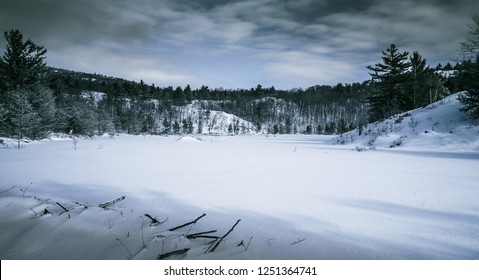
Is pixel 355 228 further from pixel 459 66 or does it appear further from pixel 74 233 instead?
pixel 459 66

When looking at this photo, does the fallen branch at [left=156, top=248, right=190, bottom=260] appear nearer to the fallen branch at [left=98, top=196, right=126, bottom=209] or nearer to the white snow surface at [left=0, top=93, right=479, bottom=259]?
the white snow surface at [left=0, top=93, right=479, bottom=259]

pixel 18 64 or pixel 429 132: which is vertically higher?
pixel 18 64

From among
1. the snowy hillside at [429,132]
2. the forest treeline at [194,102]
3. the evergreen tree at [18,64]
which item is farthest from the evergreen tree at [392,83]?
the evergreen tree at [18,64]

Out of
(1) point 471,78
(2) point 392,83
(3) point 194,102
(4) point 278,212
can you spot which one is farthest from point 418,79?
(3) point 194,102

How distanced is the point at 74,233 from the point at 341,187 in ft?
13.5

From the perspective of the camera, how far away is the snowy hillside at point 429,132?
12.0 meters

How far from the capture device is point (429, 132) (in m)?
13.6

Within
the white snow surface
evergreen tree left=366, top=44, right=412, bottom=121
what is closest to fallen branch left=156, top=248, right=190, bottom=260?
the white snow surface

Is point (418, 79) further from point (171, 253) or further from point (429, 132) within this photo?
point (171, 253)

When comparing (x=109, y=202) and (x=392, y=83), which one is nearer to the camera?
(x=109, y=202)

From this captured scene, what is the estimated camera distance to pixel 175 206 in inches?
133

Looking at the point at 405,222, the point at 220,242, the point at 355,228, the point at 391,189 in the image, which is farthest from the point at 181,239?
the point at 391,189

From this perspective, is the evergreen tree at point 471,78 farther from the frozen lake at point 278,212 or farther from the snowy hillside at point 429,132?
the frozen lake at point 278,212
